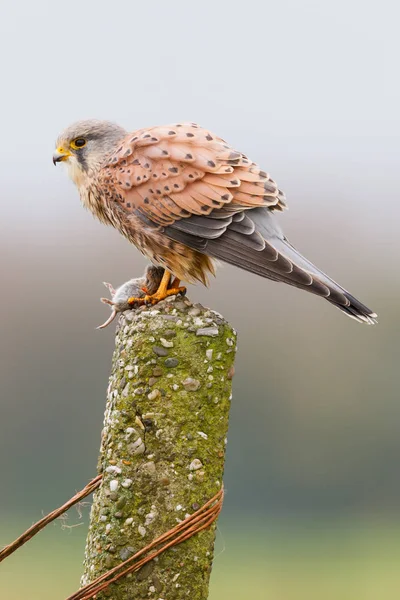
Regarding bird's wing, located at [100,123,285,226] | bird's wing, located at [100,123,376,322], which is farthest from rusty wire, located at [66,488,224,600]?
bird's wing, located at [100,123,285,226]

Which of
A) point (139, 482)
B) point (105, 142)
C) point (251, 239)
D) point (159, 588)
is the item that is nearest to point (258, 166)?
point (251, 239)

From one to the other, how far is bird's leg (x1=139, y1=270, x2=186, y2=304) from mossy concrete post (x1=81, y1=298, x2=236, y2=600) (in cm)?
17

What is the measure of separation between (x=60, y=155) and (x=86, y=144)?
14cm

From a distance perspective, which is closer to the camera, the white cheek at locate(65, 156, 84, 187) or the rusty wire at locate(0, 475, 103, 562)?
the rusty wire at locate(0, 475, 103, 562)

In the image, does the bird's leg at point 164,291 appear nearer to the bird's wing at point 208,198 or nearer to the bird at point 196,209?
the bird at point 196,209

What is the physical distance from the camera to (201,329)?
8.99ft

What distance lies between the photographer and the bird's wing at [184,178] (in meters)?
2.88

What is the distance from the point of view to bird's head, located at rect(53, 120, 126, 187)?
3.20 m

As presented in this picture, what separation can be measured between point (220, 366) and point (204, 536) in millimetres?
689

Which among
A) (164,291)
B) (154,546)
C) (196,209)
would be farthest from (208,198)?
(154,546)

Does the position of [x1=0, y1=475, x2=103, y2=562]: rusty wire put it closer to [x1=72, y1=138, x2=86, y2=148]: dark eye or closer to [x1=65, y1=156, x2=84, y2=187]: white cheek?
[x1=65, y1=156, x2=84, y2=187]: white cheek

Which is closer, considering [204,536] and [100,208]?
[204,536]

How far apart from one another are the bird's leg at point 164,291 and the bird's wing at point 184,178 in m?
0.26

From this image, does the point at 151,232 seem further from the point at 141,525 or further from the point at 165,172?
the point at 141,525
